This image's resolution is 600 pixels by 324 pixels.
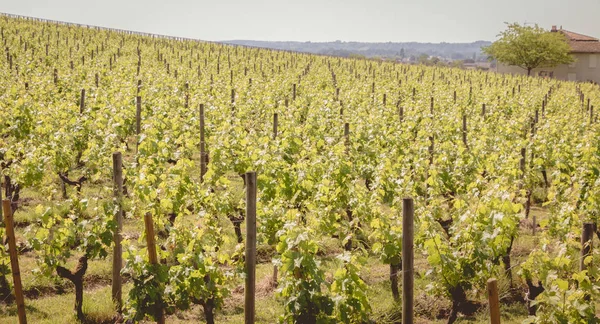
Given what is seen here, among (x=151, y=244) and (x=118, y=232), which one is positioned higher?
(x=151, y=244)

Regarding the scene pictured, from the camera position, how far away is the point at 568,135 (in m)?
11.4

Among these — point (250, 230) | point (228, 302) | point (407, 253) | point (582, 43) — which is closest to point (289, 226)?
point (250, 230)

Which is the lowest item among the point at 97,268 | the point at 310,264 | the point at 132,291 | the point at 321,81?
the point at 97,268

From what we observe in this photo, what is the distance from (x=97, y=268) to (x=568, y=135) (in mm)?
9669

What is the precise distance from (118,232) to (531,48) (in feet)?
175

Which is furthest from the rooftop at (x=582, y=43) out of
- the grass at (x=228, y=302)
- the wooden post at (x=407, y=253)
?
the wooden post at (x=407, y=253)

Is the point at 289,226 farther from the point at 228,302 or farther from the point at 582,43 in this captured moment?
the point at 582,43

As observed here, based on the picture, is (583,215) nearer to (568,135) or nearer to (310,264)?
(568,135)

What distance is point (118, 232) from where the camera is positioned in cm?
629

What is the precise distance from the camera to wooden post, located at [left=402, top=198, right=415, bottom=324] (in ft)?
15.7

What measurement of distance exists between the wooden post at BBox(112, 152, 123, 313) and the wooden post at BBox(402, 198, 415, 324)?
10.7 feet

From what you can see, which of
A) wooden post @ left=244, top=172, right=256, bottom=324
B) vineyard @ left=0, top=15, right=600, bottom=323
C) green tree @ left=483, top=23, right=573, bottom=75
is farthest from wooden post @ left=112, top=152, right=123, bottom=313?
green tree @ left=483, top=23, right=573, bottom=75

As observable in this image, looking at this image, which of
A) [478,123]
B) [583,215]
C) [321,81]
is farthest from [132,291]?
[321,81]

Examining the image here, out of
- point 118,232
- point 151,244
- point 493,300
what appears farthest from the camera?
point 118,232
